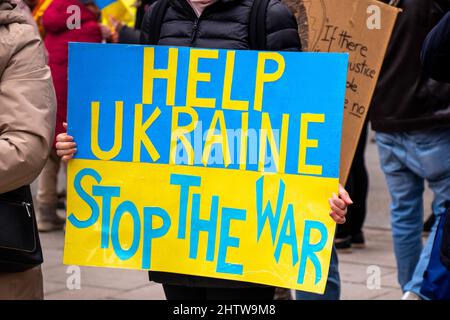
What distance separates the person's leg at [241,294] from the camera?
3693 millimetres

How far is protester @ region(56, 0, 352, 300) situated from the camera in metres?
3.69

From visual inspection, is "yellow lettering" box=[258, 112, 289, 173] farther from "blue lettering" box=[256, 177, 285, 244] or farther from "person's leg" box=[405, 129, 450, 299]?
"person's leg" box=[405, 129, 450, 299]

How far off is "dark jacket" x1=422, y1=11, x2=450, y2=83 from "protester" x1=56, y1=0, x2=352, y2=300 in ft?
1.55

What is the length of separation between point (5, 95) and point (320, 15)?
1.75m

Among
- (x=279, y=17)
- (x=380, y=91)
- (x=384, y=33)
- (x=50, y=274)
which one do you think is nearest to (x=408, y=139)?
(x=380, y=91)

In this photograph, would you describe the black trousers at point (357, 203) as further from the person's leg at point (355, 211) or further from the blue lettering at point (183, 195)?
the blue lettering at point (183, 195)

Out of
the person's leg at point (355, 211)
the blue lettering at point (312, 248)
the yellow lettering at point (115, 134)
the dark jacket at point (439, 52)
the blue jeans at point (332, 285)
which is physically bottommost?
the person's leg at point (355, 211)

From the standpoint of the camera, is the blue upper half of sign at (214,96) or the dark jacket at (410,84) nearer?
the blue upper half of sign at (214,96)

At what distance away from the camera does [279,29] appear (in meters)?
3.69

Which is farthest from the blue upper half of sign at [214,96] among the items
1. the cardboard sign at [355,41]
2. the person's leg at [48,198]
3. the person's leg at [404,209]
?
the person's leg at [48,198]

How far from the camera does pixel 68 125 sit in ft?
12.4

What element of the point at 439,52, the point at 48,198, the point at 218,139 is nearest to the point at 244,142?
the point at 218,139

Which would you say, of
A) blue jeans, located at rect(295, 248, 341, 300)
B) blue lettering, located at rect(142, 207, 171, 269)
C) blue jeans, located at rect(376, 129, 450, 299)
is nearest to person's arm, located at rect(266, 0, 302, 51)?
blue lettering, located at rect(142, 207, 171, 269)

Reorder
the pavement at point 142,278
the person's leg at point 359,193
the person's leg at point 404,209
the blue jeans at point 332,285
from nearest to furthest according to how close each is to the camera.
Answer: the blue jeans at point 332,285
the person's leg at point 404,209
the pavement at point 142,278
the person's leg at point 359,193
